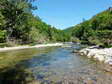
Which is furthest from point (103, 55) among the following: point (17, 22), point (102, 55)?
point (17, 22)

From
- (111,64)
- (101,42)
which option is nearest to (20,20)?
(101,42)

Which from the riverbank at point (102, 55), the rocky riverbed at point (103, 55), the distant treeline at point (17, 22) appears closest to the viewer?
the rocky riverbed at point (103, 55)

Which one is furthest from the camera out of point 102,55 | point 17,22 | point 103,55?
point 17,22

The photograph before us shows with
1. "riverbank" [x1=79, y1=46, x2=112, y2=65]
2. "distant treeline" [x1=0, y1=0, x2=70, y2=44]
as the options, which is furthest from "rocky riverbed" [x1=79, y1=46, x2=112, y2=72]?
"distant treeline" [x1=0, y1=0, x2=70, y2=44]

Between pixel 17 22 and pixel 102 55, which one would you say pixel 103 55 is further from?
pixel 17 22

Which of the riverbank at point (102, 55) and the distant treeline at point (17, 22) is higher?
the distant treeline at point (17, 22)

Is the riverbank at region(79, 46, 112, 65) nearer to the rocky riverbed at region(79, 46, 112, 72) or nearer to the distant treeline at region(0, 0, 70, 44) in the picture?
the rocky riverbed at region(79, 46, 112, 72)

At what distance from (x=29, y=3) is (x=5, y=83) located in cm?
4754

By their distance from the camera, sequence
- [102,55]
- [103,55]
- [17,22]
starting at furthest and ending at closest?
[17,22]
[102,55]
[103,55]

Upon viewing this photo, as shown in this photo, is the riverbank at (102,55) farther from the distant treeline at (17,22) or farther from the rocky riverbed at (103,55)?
the distant treeline at (17,22)

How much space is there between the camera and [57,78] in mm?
11859

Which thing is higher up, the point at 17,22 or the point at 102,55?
the point at 17,22

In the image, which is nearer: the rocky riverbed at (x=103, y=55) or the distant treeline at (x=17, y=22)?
the rocky riverbed at (x=103, y=55)

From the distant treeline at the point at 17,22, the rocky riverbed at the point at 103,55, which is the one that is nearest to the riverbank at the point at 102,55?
the rocky riverbed at the point at 103,55
